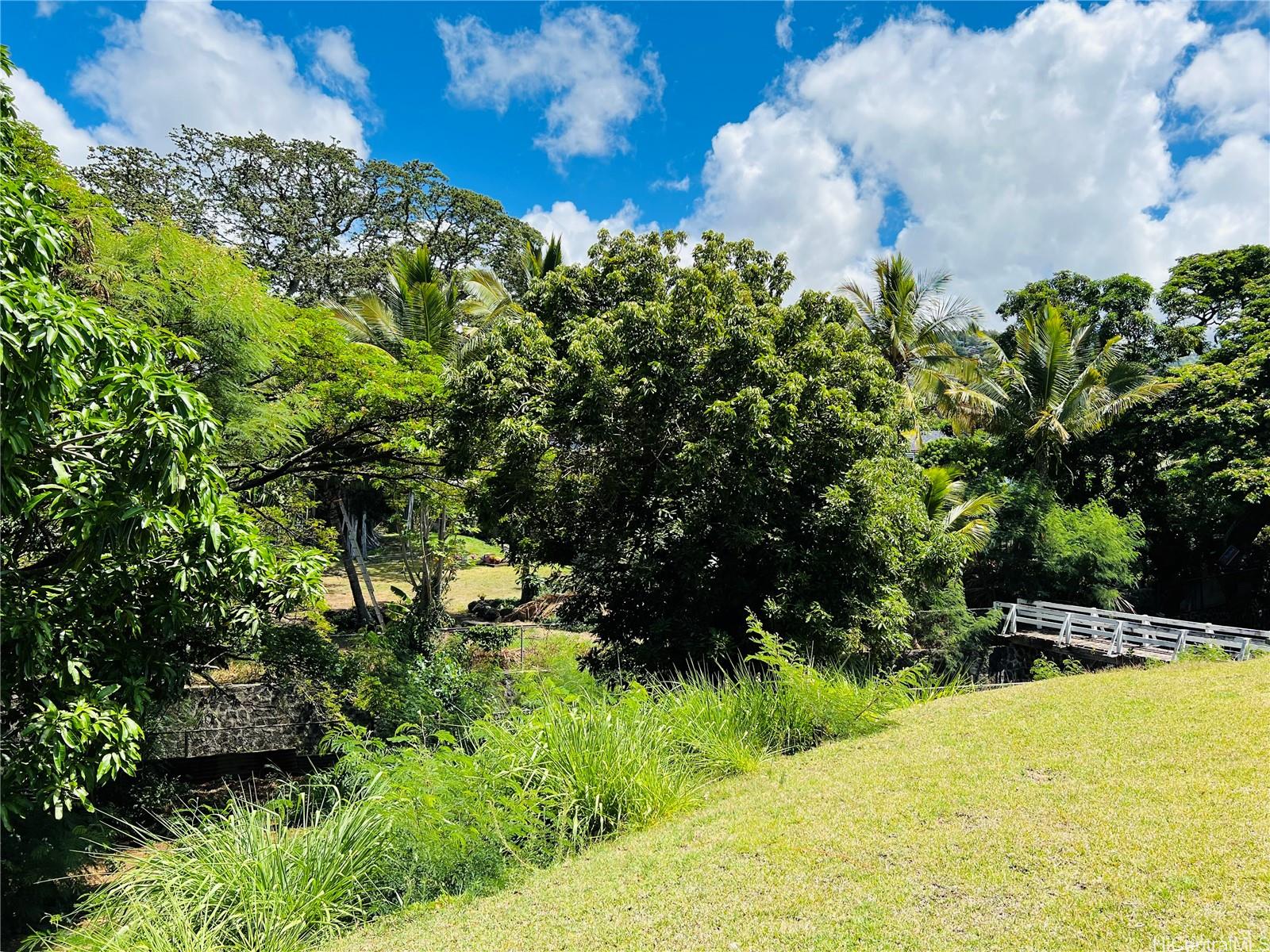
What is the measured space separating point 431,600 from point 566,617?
533 cm

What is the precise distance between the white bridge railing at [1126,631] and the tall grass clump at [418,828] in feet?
38.5

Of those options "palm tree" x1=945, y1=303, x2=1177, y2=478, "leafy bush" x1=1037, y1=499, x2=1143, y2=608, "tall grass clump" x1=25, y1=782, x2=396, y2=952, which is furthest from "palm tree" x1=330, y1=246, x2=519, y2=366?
"leafy bush" x1=1037, y1=499, x2=1143, y2=608

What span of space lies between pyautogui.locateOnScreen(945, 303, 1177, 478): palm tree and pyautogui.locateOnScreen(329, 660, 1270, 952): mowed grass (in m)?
15.8

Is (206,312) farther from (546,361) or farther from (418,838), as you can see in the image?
(418,838)

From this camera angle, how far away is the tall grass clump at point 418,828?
491 cm

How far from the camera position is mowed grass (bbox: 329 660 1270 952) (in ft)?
12.3

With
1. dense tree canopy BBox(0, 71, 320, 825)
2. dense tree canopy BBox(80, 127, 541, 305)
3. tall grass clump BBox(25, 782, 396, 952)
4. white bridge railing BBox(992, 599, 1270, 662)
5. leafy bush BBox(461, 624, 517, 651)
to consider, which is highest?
dense tree canopy BBox(80, 127, 541, 305)

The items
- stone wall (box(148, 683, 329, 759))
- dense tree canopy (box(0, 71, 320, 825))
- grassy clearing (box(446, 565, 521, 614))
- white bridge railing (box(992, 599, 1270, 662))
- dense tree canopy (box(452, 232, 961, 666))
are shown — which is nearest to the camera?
dense tree canopy (box(0, 71, 320, 825))

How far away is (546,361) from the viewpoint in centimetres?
1088

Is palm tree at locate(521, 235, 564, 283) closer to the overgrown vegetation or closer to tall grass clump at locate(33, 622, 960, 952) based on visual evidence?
the overgrown vegetation

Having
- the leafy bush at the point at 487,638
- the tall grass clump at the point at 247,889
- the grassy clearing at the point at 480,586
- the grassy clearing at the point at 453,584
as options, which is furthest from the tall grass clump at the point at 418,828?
the grassy clearing at the point at 480,586

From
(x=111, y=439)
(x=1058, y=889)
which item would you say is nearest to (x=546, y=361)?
(x=111, y=439)

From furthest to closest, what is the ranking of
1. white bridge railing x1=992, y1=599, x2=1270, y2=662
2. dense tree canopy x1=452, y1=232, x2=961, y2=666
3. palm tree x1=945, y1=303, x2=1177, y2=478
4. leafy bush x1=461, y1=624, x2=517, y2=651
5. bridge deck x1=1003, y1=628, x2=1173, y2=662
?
palm tree x1=945, y1=303, x2=1177, y2=478
bridge deck x1=1003, y1=628, x2=1173, y2=662
leafy bush x1=461, y1=624, x2=517, y2=651
white bridge railing x1=992, y1=599, x2=1270, y2=662
dense tree canopy x1=452, y1=232, x2=961, y2=666

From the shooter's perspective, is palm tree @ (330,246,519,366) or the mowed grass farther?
palm tree @ (330,246,519,366)
